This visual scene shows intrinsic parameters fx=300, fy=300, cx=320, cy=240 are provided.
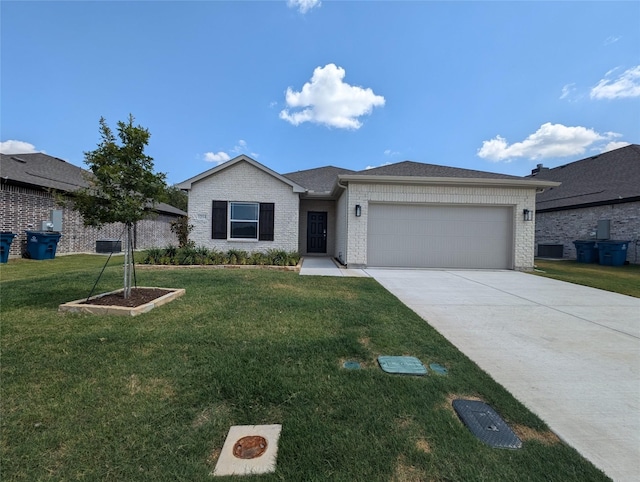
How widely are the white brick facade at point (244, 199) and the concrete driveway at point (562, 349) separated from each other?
6125 millimetres

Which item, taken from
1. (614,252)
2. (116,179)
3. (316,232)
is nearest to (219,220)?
(316,232)

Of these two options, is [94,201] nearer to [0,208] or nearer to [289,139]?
[0,208]

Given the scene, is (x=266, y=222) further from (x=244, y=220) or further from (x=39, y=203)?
(x=39, y=203)

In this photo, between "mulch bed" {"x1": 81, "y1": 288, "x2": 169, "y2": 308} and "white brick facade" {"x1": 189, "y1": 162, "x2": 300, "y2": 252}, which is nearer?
"mulch bed" {"x1": 81, "y1": 288, "x2": 169, "y2": 308}

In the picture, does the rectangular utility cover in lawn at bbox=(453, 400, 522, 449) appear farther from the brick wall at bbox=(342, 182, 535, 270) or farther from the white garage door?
the white garage door

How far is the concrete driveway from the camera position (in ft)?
7.06

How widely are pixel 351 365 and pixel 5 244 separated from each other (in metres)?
13.4

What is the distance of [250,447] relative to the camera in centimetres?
187

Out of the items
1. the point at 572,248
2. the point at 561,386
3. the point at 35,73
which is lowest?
the point at 561,386

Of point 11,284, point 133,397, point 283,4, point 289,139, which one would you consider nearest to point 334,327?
point 133,397

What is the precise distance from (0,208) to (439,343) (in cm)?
1499

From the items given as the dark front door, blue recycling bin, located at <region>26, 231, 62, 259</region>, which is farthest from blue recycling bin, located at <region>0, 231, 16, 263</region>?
the dark front door

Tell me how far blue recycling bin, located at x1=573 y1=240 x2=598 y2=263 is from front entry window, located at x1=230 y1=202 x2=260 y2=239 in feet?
51.6

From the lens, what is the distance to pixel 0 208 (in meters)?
10.8
